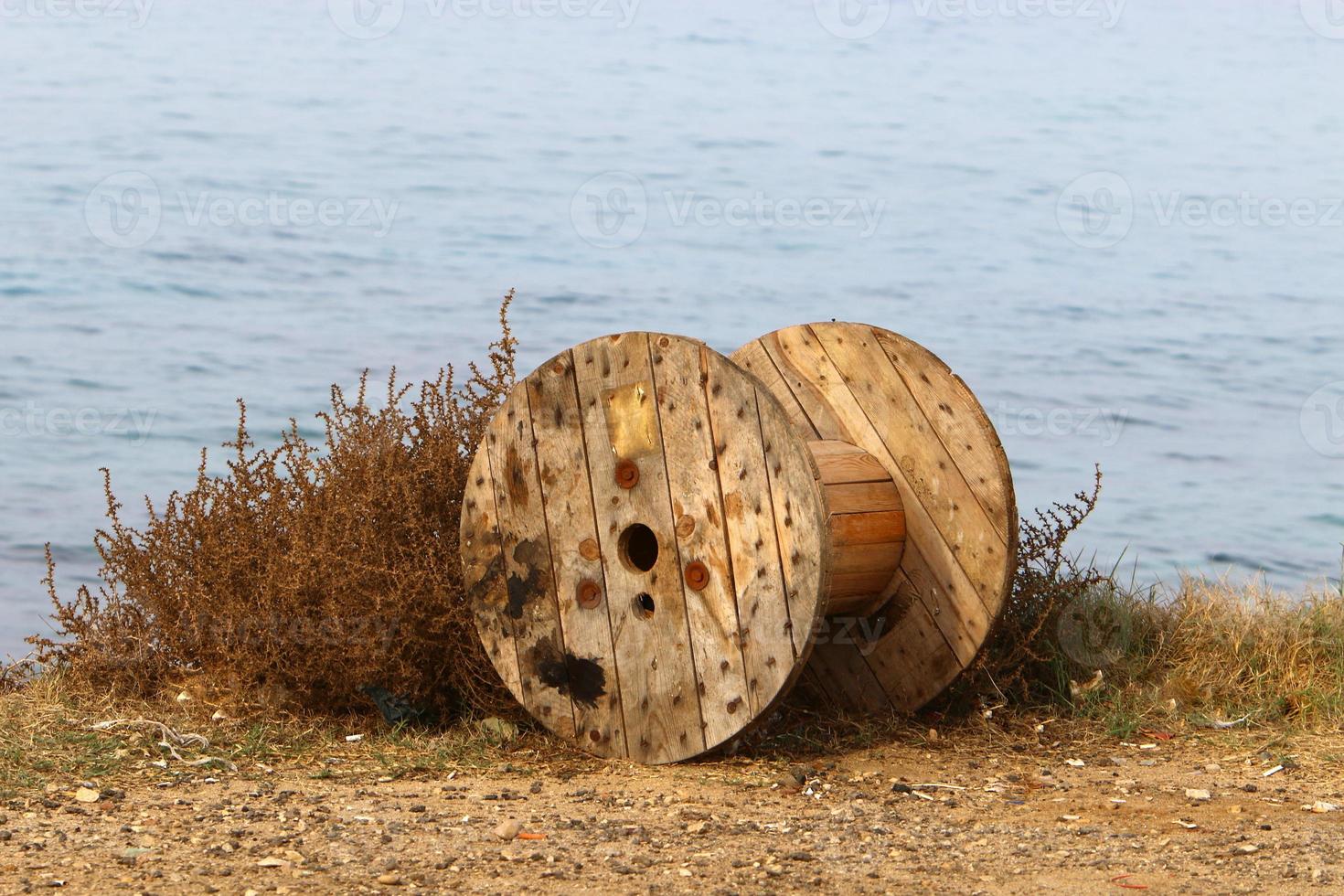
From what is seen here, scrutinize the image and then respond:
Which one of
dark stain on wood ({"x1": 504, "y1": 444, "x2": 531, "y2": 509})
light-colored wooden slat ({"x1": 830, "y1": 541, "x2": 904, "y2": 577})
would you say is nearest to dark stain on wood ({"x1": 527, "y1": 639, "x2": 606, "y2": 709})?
dark stain on wood ({"x1": 504, "y1": 444, "x2": 531, "y2": 509})

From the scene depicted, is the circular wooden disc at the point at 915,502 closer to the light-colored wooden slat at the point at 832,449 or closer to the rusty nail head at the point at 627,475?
the light-colored wooden slat at the point at 832,449

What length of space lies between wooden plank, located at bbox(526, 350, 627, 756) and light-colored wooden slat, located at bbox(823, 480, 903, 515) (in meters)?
0.84

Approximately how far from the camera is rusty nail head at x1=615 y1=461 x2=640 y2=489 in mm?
5348

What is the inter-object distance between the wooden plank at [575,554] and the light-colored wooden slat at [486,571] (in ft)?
0.72

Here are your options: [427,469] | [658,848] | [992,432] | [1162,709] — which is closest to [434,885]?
[658,848]

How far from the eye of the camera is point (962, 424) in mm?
5645

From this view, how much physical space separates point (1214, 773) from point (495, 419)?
2793 millimetres

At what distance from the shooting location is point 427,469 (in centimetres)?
599

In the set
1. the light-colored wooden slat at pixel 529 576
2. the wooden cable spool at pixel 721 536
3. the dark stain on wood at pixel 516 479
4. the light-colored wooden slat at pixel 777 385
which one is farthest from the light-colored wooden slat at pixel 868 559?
the dark stain on wood at pixel 516 479

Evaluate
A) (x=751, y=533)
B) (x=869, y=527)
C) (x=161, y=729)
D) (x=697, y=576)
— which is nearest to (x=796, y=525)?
(x=751, y=533)

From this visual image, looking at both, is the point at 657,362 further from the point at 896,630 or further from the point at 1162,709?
the point at 1162,709

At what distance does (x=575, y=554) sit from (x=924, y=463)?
1313 millimetres

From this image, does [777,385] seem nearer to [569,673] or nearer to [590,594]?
[590,594]

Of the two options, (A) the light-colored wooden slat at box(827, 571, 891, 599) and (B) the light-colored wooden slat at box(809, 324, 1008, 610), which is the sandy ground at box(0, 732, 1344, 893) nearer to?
(A) the light-colored wooden slat at box(827, 571, 891, 599)
